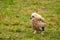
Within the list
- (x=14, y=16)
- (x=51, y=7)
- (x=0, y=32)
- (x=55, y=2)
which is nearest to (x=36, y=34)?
(x=0, y=32)

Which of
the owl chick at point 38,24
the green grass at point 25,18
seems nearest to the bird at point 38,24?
the owl chick at point 38,24

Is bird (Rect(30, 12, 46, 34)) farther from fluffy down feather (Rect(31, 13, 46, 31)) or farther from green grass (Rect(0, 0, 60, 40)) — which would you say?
green grass (Rect(0, 0, 60, 40))

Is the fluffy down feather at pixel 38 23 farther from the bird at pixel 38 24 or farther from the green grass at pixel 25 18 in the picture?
the green grass at pixel 25 18

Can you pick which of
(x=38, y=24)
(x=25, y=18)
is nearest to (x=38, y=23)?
(x=38, y=24)

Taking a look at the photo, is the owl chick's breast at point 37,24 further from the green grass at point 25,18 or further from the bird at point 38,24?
the green grass at point 25,18

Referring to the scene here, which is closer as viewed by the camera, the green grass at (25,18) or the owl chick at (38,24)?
the owl chick at (38,24)

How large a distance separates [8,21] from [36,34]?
1281mm

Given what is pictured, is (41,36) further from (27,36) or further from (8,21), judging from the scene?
(8,21)

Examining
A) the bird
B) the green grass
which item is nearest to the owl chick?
the bird

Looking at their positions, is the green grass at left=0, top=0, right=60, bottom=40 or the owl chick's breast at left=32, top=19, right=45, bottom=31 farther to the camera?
the green grass at left=0, top=0, right=60, bottom=40

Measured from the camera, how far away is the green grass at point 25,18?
7.16m

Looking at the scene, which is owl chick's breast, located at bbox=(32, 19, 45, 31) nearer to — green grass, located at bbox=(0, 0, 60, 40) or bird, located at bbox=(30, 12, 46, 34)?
bird, located at bbox=(30, 12, 46, 34)

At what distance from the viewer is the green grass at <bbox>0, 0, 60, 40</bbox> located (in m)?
7.16

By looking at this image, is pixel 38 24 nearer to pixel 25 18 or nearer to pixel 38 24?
pixel 38 24
